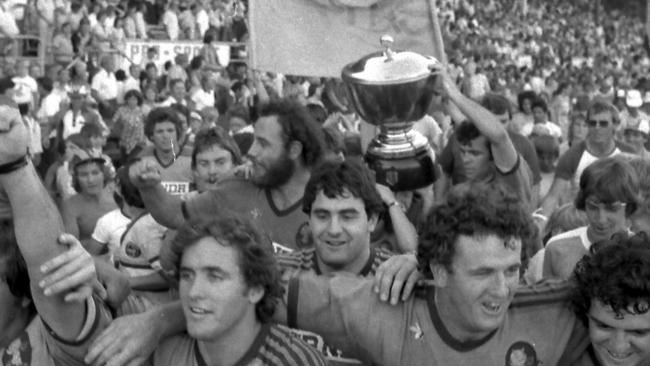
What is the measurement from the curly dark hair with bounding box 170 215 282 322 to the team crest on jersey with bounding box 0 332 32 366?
0.46 meters

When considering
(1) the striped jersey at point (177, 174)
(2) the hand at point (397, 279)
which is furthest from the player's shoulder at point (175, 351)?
(1) the striped jersey at point (177, 174)

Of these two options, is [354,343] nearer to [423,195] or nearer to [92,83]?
[423,195]

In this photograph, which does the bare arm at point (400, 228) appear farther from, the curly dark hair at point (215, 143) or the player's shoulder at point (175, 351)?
the player's shoulder at point (175, 351)

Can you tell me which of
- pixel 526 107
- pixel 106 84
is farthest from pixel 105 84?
pixel 526 107

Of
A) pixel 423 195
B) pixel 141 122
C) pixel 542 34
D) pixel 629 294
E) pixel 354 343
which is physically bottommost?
pixel 542 34

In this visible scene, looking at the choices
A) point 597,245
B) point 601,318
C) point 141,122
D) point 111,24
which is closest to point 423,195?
point 597,245

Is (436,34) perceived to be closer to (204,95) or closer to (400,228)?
(400,228)

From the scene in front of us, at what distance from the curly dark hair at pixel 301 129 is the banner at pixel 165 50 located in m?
14.2

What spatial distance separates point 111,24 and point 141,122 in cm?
851

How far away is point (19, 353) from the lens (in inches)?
138

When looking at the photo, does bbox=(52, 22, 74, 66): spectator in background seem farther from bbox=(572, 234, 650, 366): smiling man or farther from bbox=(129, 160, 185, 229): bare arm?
bbox=(572, 234, 650, 366): smiling man

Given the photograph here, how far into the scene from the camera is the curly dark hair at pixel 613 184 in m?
4.55

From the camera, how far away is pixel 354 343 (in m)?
3.67

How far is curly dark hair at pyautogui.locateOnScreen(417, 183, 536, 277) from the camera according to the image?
360cm
